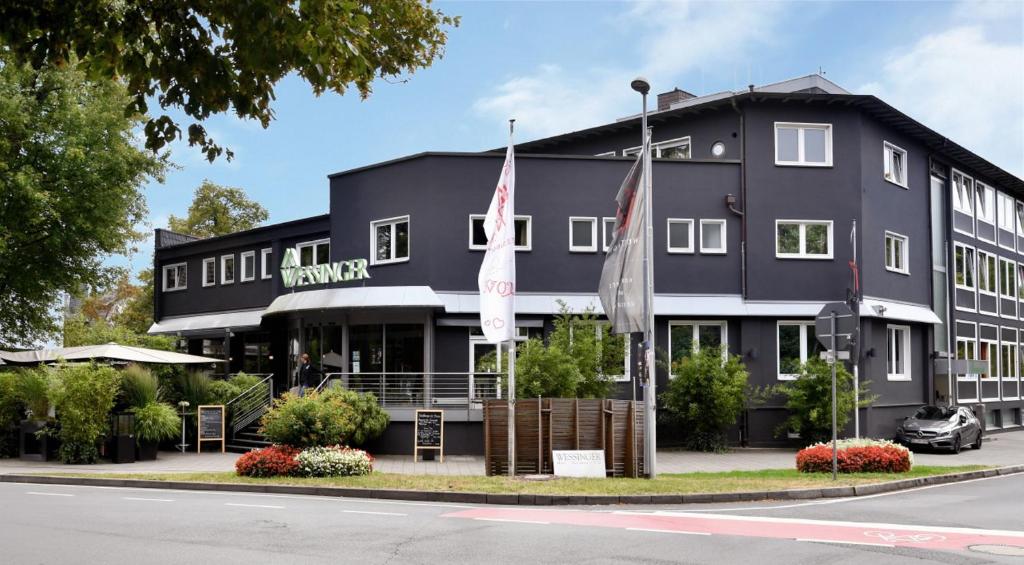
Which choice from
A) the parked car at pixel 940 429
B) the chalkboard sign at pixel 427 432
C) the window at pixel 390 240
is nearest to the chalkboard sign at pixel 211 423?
the window at pixel 390 240

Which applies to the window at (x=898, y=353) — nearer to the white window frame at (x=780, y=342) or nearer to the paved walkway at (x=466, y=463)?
the paved walkway at (x=466, y=463)

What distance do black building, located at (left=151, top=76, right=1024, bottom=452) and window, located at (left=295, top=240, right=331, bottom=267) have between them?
8.81 feet

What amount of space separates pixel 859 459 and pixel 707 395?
710cm

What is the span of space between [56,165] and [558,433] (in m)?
24.0

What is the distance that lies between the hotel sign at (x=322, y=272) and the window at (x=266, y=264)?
6595mm

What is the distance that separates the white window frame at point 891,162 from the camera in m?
32.2

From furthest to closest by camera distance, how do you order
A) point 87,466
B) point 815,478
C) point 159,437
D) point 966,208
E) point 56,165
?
point 966,208
point 56,165
point 159,437
point 87,466
point 815,478

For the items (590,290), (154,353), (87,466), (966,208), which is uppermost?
(966,208)

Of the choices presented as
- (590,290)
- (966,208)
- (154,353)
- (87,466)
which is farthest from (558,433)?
(966,208)

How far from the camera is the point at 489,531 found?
11992mm

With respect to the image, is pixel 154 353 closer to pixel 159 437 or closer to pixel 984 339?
pixel 159 437

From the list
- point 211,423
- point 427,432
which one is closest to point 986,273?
point 427,432

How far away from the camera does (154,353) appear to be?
27859 millimetres

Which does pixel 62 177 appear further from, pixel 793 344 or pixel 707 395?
pixel 793 344
